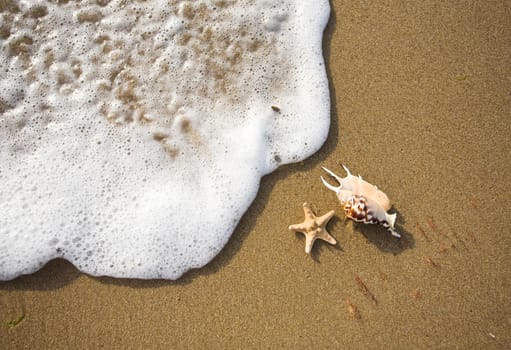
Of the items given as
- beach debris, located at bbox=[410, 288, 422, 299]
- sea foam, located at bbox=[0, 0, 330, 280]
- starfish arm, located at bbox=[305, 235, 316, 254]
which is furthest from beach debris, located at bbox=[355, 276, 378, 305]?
sea foam, located at bbox=[0, 0, 330, 280]

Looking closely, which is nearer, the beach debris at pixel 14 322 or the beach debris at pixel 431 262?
the beach debris at pixel 14 322

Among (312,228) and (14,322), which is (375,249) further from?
(14,322)

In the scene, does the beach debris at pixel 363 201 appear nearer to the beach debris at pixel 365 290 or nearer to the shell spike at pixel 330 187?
the shell spike at pixel 330 187

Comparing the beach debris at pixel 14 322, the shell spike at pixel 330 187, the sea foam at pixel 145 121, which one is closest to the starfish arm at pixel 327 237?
the shell spike at pixel 330 187

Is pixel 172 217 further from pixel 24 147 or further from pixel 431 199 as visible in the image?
pixel 431 199

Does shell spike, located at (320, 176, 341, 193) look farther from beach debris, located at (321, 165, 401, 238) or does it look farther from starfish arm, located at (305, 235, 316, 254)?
starfish arm, located at (305, 235, 316, 254)

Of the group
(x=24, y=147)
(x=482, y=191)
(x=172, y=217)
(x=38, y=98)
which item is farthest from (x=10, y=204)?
(x=482, y=191)
